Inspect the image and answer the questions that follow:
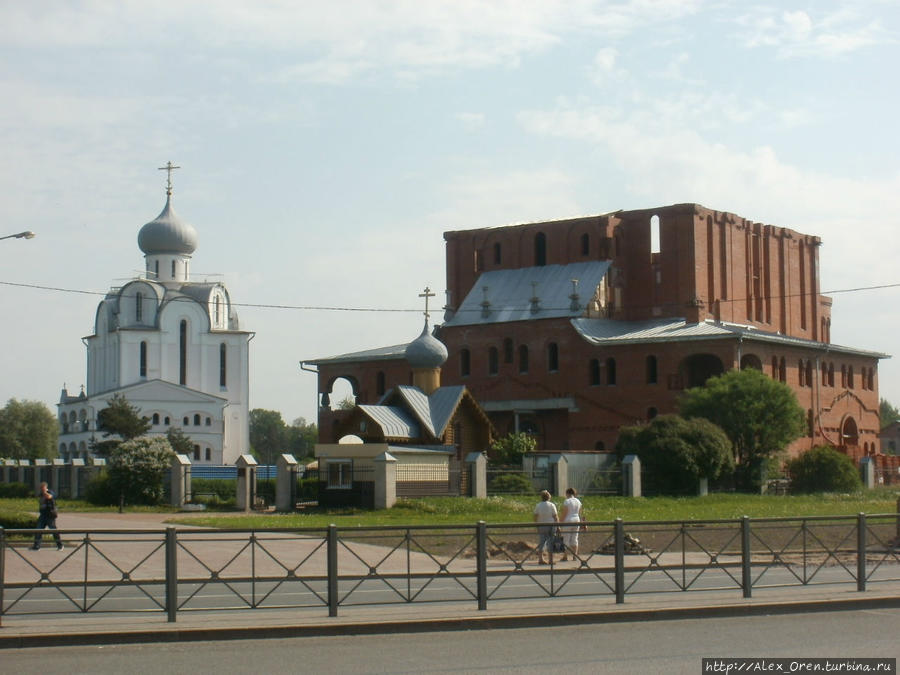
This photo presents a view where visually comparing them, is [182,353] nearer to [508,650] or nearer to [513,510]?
[513,510]

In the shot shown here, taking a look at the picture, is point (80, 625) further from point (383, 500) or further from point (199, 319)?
point (199, 319)

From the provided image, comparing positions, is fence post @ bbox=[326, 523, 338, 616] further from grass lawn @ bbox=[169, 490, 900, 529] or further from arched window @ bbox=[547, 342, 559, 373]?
arched window @ bbox=[547, 342, 559, 373]

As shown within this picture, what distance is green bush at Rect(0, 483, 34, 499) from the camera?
51.5 metres

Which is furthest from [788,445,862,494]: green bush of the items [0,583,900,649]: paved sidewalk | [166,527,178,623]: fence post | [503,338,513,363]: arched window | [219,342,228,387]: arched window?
[219,342,228,387]: arched window

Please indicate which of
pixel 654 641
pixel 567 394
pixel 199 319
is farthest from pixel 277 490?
pixel 199 319

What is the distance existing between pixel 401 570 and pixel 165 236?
79384 millimetres

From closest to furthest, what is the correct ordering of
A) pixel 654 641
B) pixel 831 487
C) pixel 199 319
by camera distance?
pixel 654 641 → pixel 831 487 → pixel 199 319

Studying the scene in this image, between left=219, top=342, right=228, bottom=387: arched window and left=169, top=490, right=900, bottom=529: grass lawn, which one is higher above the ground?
left=219, top=342, right=228, bottom=387: arched window

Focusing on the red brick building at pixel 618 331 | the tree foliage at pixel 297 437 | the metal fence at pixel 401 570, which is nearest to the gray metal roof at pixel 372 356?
the red brick building at pixel 618 331

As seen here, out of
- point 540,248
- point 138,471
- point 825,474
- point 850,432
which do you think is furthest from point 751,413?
point 138,471

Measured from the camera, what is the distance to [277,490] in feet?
140

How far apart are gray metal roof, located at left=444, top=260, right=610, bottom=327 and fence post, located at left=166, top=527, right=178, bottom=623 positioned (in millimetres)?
46891

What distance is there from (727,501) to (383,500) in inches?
479

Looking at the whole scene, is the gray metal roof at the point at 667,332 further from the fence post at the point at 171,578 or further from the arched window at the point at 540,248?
the fence post at the point at 171,578
